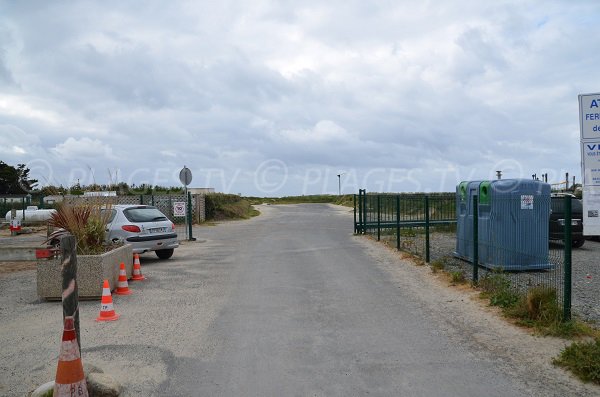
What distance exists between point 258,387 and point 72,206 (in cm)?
721

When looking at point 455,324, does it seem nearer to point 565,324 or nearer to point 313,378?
point 565,324

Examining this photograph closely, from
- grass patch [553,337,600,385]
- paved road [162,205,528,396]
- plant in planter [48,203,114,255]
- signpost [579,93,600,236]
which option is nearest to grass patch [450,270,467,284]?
paved road [162,205,528,396]

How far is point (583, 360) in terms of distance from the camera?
5.12 meters

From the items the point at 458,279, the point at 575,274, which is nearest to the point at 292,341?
the point at 458,279

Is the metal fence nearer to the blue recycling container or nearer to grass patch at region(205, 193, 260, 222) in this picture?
the blue recycling container

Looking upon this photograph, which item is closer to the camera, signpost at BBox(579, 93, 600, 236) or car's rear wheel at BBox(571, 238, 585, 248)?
signpost at BBox(579, 93, 600, 236)

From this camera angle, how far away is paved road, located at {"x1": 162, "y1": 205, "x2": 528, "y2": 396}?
4.83m

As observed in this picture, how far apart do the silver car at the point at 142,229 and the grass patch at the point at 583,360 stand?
10.3 m

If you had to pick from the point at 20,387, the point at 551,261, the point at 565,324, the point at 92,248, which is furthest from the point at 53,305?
the point at 551,261

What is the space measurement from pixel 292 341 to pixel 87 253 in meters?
5.18

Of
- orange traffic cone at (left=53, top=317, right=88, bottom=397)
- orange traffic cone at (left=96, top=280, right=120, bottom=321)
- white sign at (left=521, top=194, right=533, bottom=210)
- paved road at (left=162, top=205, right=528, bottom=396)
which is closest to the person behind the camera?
orange traffic cone at (left=53, top=317, right=88, bottom=397)

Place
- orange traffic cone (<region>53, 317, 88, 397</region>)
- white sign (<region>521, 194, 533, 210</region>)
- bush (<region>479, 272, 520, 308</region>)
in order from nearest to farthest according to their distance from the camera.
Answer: orange traffic cone (<region>53, 317, 88, 397</region>) → bush (<region>479, 272, 520, 308</region>) → white sign (<region>521, 194, 533, 210</region>)

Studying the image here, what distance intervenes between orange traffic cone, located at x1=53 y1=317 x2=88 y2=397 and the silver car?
351 inches

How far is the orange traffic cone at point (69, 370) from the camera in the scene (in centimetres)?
432
